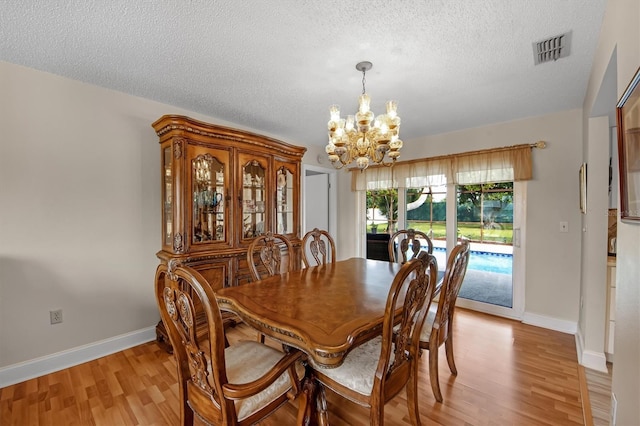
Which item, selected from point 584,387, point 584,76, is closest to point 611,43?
point 584,76

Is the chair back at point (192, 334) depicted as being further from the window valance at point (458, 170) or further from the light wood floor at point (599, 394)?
the window valance at point (458, 170)

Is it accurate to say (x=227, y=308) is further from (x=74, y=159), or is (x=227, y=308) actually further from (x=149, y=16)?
(x=74, y=159)

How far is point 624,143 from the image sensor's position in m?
1.13

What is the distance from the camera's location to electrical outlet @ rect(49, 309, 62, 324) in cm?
223

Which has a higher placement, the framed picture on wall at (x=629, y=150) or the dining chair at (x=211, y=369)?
the framed picture on wall at (x=629, y=150)

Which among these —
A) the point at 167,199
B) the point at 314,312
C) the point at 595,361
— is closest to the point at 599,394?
the point at 595,361

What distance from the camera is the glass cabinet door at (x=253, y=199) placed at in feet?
9.82

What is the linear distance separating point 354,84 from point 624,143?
1767mm

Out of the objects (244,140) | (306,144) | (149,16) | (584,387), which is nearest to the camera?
(149,16)

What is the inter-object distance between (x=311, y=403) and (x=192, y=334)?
0.74 m

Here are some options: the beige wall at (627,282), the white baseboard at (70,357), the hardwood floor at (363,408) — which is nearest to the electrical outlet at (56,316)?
the white baseboard at (70,357)

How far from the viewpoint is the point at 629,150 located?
3.57ft

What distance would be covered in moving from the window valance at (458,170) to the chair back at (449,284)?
6.57ft

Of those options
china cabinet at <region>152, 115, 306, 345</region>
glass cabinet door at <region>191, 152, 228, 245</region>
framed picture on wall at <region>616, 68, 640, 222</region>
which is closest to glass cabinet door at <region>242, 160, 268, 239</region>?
china cabinet at <region>152, 115, 306, 345</region>
